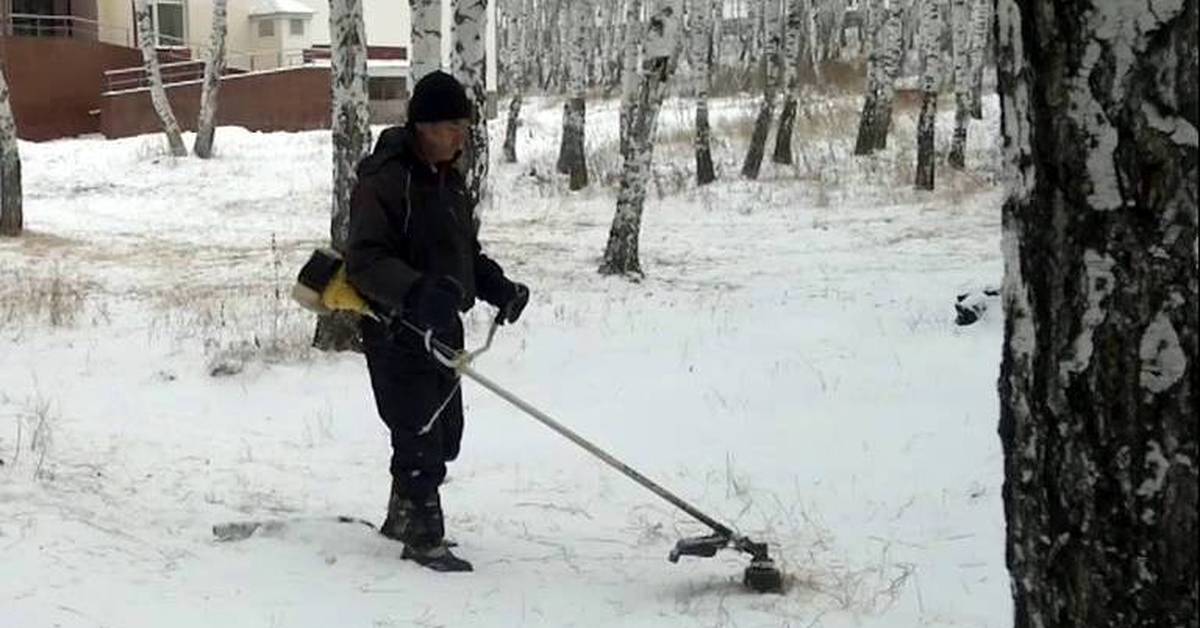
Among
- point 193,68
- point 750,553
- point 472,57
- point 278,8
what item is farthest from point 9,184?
point 278,8

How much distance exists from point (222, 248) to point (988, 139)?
15529 mm

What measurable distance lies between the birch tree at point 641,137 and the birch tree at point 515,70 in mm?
12161

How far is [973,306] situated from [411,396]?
5.27 metres

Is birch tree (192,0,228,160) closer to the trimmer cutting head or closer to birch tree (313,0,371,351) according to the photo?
birch tree (313,0,371,351)

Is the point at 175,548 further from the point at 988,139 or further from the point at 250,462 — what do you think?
the point at 988,139

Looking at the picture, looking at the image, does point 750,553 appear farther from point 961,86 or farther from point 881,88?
point 881,88

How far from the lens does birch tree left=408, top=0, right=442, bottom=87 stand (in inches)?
332

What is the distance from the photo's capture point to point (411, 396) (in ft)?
14.8

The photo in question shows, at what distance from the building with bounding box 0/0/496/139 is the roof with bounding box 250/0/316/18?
1.5 inches

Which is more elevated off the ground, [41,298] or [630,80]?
[630,80]

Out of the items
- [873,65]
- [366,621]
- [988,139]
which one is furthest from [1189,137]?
[988,139]

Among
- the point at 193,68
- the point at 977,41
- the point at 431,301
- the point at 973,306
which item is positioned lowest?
the point at 973,306

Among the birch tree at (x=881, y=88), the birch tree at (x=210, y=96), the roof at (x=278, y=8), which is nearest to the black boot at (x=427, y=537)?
the birch tree at (x=881, y=88)

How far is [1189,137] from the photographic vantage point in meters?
1.59
